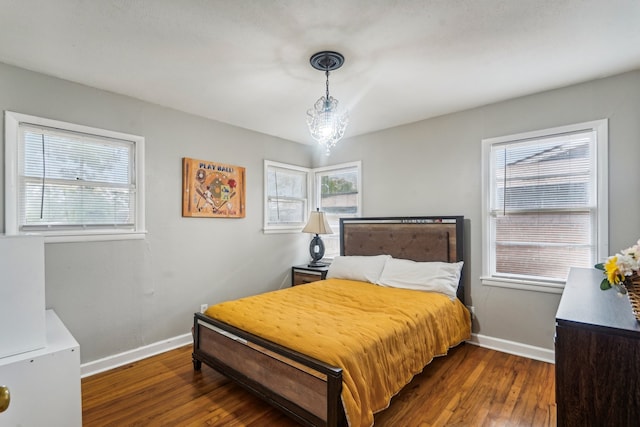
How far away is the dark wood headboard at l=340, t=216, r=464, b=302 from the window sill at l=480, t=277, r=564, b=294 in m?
0.28

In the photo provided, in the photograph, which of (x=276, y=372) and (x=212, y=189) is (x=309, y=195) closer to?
(x=212, y=189)

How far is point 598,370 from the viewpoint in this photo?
1089mm

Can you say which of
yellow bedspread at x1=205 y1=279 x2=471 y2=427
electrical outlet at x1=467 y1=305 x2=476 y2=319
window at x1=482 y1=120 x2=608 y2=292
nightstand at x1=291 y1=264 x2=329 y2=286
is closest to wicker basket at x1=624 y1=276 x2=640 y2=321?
yellow bedspread at x1=205 y1=279 x2=471 y2=427

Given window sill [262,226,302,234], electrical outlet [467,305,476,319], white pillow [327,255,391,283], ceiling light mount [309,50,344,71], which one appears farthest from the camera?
window sill [262,226,302,234]

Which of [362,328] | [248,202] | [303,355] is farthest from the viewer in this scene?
[248,202]

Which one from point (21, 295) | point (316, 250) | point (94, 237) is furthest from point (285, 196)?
point (21, 295)

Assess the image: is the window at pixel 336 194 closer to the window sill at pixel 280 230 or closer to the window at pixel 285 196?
the window at pixel 285 196

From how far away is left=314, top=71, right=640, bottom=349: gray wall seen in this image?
8.52 ft

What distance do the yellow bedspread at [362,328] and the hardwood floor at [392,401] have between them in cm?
22

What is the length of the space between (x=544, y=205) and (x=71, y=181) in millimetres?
4273

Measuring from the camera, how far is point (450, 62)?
2.40m

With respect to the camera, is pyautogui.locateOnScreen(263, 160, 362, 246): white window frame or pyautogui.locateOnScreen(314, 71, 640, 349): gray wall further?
pyautogui.locateOnScreen(263, 160, 362, 246): white window frame

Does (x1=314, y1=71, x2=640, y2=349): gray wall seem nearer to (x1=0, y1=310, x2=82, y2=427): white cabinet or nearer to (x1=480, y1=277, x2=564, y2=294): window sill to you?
(x1=480, y1=277, x2=564, y2=294): window sill

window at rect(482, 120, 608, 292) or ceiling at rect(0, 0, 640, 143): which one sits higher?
ceiling at rect(0, 0, 640, 143)
